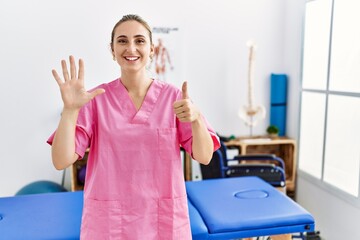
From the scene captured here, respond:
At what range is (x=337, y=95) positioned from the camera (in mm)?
2736

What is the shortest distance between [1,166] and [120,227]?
2.34 m

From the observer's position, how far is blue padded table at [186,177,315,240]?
1597mm

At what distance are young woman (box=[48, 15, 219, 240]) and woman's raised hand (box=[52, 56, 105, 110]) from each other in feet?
0.16

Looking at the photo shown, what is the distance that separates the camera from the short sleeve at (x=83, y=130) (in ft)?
3.67

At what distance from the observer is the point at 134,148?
1164mm

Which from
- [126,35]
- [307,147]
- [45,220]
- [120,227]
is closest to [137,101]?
[126,35]

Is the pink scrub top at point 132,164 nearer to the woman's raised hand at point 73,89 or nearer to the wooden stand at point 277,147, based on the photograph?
the woman's raised hand at point 73,89

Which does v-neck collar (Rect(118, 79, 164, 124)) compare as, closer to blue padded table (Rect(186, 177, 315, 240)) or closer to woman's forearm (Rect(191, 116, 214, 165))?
woman's forearm (Rect(191, 116, 214, 165))

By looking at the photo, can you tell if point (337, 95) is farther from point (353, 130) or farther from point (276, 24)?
point (276, 24)

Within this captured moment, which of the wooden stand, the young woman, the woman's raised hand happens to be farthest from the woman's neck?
the wooden stand

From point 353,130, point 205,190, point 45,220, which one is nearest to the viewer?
point 45,220

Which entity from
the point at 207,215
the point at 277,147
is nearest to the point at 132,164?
the point at 207,215

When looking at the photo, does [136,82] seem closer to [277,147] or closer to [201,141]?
[201,141]

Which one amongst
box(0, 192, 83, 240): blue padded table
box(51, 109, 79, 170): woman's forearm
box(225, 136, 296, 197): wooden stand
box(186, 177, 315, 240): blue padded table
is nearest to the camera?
box(51, 109, 79, 170): woman's forearm
